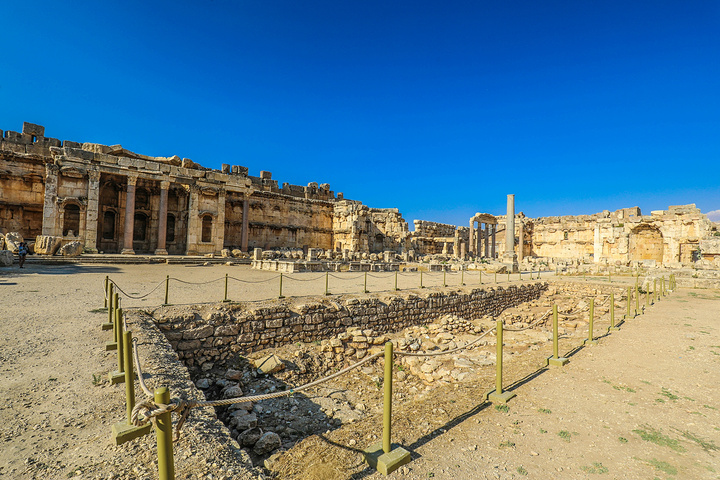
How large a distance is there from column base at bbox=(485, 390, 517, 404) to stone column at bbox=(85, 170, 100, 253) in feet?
81.5

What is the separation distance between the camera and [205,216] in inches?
1046

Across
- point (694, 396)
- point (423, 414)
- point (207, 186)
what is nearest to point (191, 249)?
point (207, 186)

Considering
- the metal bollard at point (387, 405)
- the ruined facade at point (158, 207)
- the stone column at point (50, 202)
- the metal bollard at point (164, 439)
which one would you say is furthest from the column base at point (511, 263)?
the stone column at point (50, 202)

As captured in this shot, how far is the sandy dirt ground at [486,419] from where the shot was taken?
10.0 feet

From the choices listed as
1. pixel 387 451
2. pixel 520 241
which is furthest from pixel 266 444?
pixel 520 241

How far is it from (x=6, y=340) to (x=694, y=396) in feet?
34.9

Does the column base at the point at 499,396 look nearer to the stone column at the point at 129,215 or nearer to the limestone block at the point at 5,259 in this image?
the limestone block at the point at 5,259

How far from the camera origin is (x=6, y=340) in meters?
5.46

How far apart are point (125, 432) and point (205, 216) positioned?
2595 cm

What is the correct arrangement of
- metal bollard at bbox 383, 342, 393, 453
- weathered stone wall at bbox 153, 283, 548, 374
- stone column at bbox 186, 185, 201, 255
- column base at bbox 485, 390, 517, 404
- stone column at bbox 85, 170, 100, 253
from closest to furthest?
1. metal bollard at bbox 383, 342, 393, 453
2. column base at bbox 485, 390, 517, 404
3. weathered stone wall at bbox 153, 283, 548, 374
4. stone column at bbox 85, 170, 100, 253
5. stone column at bbox 186, 185, 201, 255

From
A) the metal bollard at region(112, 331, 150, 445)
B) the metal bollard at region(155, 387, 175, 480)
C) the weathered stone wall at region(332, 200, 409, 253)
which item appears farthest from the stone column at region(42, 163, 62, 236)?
the metal bollard at region(155, 387, 175, 480)

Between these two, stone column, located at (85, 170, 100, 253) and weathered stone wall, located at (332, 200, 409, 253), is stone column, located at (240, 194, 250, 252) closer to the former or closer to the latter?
weathered stone wall, located at (332, 200, 409, 253)

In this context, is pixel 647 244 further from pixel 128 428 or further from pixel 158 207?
pixel 158 207

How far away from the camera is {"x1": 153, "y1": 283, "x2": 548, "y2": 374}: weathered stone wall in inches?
295
